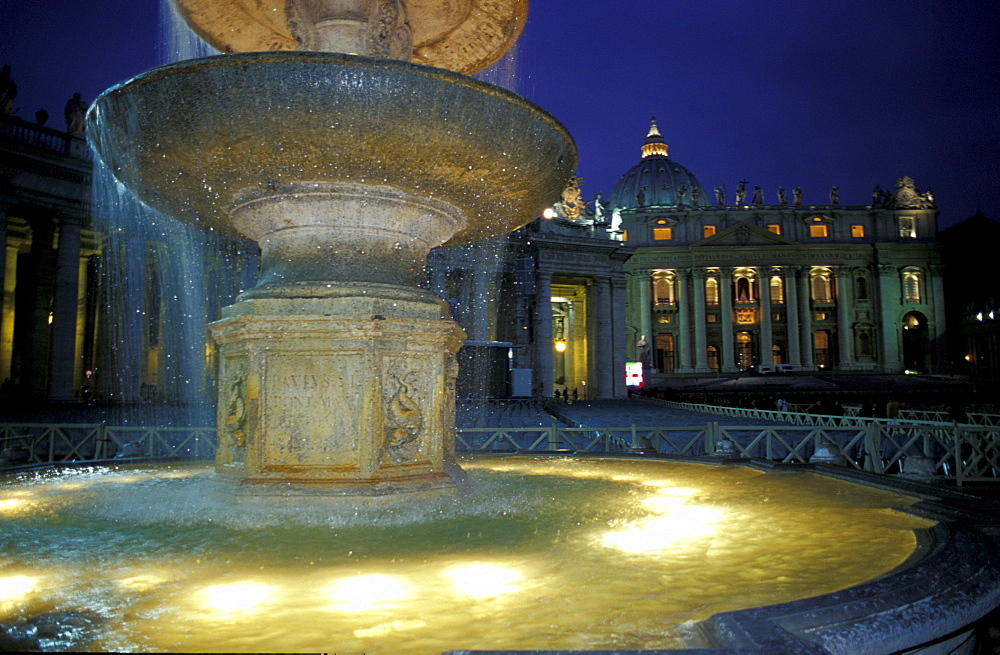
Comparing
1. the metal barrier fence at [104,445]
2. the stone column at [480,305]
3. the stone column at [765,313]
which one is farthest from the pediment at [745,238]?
the metal barrier fence at [104,445]

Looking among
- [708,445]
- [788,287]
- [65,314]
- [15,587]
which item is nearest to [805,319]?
[788,287]

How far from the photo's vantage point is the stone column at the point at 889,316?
76.6 metres

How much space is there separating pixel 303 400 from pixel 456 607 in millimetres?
2901

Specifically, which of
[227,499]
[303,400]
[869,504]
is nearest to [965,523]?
[869,504]

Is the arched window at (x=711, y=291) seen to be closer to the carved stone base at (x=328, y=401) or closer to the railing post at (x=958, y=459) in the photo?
the railing post at (x=958, y=459)

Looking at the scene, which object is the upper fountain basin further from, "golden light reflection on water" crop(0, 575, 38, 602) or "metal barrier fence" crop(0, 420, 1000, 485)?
"metal barrier fence" crop(0, 420, 1000, 485)

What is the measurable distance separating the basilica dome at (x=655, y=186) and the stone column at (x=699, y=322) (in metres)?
13.2

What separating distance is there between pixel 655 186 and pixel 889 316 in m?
31.7

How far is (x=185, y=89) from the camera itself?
16.2 feet

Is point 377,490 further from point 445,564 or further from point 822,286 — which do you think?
point 822,286

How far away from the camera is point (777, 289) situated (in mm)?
79625

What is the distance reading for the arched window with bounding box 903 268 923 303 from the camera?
77.4 m

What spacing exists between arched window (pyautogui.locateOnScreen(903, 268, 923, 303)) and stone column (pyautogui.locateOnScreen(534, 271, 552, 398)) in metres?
51.3

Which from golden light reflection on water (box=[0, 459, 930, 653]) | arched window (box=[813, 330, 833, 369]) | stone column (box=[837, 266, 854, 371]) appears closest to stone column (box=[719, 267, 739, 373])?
arched window (box=[813, 330, 833, 369])
